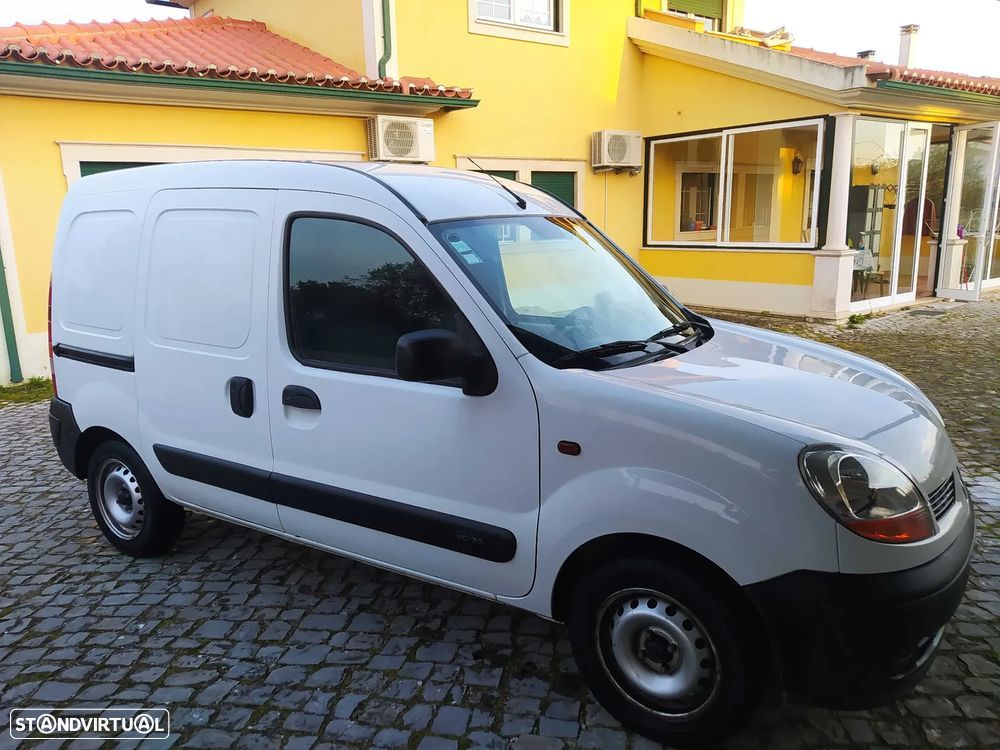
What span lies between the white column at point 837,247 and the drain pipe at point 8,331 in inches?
426

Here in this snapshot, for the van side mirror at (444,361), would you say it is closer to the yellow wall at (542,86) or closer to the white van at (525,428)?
the white van at (525,428)

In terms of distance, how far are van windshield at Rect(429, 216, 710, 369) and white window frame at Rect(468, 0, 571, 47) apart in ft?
28.7

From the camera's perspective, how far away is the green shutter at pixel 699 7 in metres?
14.3

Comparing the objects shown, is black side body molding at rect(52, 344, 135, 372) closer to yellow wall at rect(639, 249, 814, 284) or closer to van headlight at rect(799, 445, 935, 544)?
van headlight at rect(799, 445, 935, 544)

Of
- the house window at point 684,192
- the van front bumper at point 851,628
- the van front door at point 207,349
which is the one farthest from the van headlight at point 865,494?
the house window at point 684,192

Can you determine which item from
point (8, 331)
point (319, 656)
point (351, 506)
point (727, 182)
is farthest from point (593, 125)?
point (319, 656)

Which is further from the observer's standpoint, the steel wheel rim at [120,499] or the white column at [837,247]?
the white column at [837,247]

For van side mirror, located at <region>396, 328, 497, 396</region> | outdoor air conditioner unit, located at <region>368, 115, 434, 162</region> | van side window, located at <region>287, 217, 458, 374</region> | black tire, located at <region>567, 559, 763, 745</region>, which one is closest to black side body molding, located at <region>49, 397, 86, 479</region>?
van side window, located at <region>287, 217, 458, 374</region>

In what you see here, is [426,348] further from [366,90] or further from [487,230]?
[366,90]

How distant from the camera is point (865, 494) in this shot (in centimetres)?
221

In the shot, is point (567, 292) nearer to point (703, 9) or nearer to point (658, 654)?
point (658, 654)

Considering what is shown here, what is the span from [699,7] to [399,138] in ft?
27.5

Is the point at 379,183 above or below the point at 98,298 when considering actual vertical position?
above

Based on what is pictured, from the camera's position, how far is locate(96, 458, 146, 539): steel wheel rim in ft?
13.2
